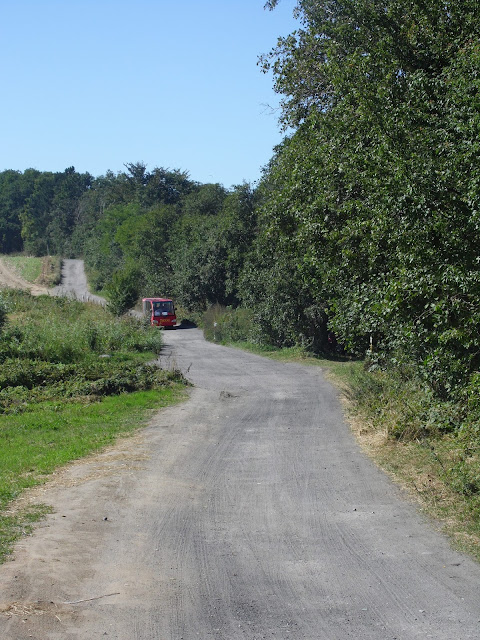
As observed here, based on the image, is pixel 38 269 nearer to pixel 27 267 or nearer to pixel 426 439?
→ pixel 27 267

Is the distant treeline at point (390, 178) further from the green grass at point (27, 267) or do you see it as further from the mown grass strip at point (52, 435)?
the green grass at point (27, 267)

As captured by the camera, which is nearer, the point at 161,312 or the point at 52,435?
the point at 52,435

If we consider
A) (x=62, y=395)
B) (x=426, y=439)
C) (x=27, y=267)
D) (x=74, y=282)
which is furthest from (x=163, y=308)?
(x=27, y=267)

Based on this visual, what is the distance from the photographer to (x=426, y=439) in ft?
37.3

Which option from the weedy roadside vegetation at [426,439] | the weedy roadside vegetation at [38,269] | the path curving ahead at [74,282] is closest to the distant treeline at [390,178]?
the weedy roadside vegetation at [426,439]

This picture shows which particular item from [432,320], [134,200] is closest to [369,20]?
[432,320]

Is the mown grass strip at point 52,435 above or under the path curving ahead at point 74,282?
under

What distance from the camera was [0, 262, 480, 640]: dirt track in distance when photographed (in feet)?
17.0

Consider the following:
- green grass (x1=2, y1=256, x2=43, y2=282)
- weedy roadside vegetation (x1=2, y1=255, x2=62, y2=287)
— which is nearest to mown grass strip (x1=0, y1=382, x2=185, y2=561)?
weedy roadside vegetation (x1=2, y1=255, x2=62, y2=287)

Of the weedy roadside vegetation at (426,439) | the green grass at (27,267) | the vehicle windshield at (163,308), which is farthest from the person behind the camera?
the green grass at (27,267)

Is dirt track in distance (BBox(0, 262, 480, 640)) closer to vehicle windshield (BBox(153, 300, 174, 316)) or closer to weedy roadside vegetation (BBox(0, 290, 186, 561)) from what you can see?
weedy roadside vegetation (BBox(0, 290, 186, 561))

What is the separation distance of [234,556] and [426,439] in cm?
560

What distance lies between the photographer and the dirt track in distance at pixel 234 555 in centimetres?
517

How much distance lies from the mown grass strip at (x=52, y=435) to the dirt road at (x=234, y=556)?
37cm
